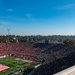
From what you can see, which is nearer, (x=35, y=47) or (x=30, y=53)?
(x=30, y=53)

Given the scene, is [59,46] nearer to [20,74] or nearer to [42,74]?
[20,74]

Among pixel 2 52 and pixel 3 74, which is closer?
pixel 3 74

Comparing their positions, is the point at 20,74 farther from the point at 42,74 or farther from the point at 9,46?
the point at 9,46

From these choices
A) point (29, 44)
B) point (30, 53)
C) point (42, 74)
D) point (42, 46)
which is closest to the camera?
point (42, 74)

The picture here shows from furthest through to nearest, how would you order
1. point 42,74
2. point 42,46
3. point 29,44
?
point 29,44 < point 42,46 < point 42,74

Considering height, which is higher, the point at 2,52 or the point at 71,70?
the point at 71,70

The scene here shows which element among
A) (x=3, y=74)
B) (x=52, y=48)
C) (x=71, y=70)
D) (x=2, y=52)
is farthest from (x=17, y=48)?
(x=71, y=70)

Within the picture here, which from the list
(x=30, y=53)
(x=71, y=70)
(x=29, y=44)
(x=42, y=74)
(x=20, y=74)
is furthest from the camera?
(x=29, y=44)

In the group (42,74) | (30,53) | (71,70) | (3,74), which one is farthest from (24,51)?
Result: (71,70)

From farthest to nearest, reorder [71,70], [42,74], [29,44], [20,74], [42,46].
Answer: [29,44] < [42,46] < [20,74] < [42,74] < [71,70]
